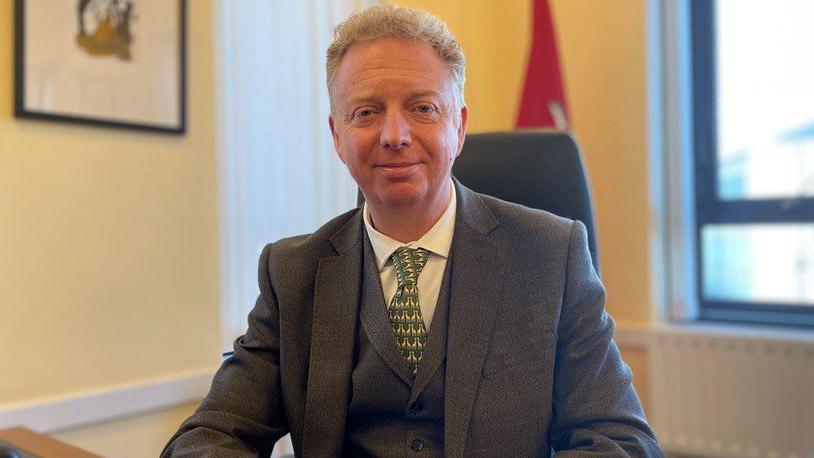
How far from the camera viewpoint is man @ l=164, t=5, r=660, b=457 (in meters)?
1.16

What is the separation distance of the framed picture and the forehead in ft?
3.42

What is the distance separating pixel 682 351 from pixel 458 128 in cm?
190

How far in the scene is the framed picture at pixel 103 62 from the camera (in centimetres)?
183

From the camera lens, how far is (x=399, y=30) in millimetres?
1249

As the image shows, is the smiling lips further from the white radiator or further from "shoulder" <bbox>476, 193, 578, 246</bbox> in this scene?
the white radiator

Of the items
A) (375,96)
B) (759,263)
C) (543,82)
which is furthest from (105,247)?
(759,263)

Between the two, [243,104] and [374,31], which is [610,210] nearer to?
[243,104]

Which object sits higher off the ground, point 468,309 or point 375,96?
point 375,96

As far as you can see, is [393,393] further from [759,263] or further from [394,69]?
[759,263]

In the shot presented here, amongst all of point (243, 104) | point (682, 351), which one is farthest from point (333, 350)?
point (682, 351)

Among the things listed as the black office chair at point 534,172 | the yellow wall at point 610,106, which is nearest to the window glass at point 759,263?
the yellow wall at point 610,106

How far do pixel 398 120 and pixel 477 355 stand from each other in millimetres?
Answer: 439

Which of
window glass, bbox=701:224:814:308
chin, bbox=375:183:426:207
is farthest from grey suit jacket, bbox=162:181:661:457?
window glass, bbox=701:224:814:308

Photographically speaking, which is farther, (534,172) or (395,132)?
(534,172)
